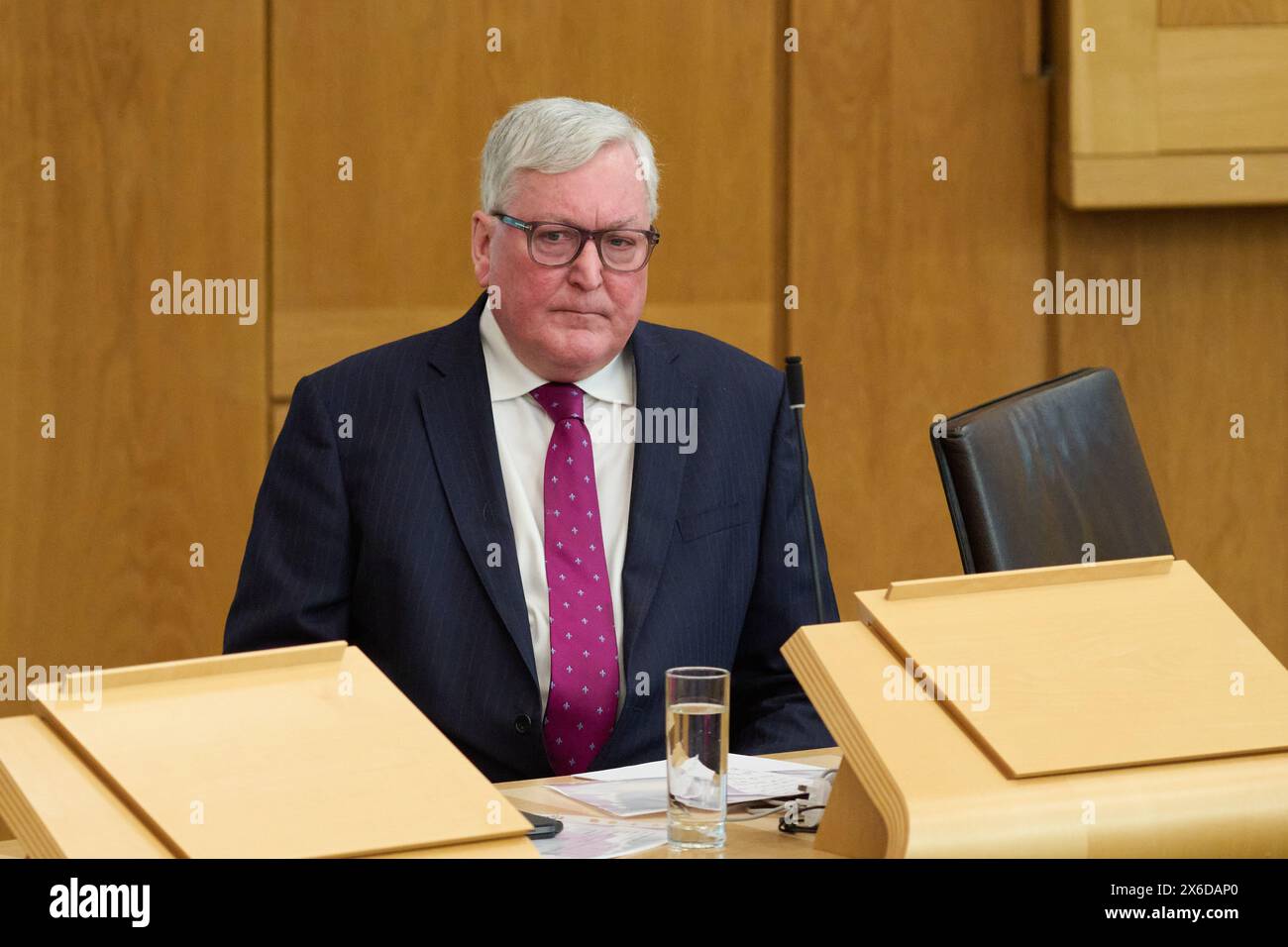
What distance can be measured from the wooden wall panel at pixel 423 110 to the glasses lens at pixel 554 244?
1.11 m

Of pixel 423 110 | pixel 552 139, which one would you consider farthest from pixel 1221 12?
pixel 552 139

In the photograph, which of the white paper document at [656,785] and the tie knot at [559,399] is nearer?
the white paper document at [656,785]

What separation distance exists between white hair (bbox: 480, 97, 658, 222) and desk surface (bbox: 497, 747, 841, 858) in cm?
81

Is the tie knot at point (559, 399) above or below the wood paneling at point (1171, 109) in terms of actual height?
below

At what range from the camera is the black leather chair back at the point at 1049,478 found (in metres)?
1.70

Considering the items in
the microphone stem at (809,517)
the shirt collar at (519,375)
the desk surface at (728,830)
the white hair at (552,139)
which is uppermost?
the white hair at (552,139)

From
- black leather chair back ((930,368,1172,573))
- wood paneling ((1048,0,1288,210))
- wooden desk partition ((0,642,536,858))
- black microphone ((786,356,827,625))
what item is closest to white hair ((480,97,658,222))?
black microphone ((786,356,827,625))

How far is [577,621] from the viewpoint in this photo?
76.6 inches

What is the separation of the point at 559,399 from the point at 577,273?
0.57 feet

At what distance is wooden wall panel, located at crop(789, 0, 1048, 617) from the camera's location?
3123 millimetres

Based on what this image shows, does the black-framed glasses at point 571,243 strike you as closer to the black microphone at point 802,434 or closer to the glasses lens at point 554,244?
the glasses lens at point 554,244

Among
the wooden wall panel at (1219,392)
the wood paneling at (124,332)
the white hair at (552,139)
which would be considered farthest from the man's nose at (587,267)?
the wooden wall panel at (1219,392)
